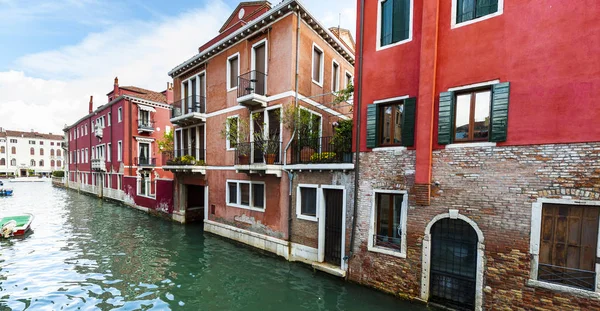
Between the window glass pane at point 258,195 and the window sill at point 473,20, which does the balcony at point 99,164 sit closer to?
the window glass pane at point 258,195

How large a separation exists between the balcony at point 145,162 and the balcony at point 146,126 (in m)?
2.82

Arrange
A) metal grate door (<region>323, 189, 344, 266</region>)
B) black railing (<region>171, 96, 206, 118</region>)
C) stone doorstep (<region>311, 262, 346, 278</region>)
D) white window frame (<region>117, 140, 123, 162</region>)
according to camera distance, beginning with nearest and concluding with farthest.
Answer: stone doorstep (<region>311, 262, 346, 278</region>) → metal grate door (<region>323, 189, 344, 266</region>) → black railing (<region>171, 96, 206, 118</region>) → white window frame (<region>117, 140, 123, 162</region>)

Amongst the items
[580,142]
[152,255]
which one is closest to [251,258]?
[152,255]

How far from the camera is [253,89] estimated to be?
10867mm

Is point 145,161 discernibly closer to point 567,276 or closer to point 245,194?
point 245,194

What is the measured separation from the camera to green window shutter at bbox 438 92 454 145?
6.34m

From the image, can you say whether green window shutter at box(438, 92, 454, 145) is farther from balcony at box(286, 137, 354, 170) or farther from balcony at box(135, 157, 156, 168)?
balcony at box(135, 157, 156, 168)

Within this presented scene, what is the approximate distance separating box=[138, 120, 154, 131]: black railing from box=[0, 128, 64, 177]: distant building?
64.6 meters

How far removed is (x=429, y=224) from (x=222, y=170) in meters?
10.0

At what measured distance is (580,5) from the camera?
5012 millimetres

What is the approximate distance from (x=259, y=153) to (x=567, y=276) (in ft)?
32.7

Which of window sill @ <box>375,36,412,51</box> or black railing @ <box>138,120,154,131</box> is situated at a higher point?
window sill @ <box>375,36,412,51</box>

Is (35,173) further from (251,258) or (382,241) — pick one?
(382,241)

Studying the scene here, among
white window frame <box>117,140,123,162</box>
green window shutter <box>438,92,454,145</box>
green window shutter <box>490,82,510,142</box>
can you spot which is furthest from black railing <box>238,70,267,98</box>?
white window frame <box>117,140,123,162</box>
